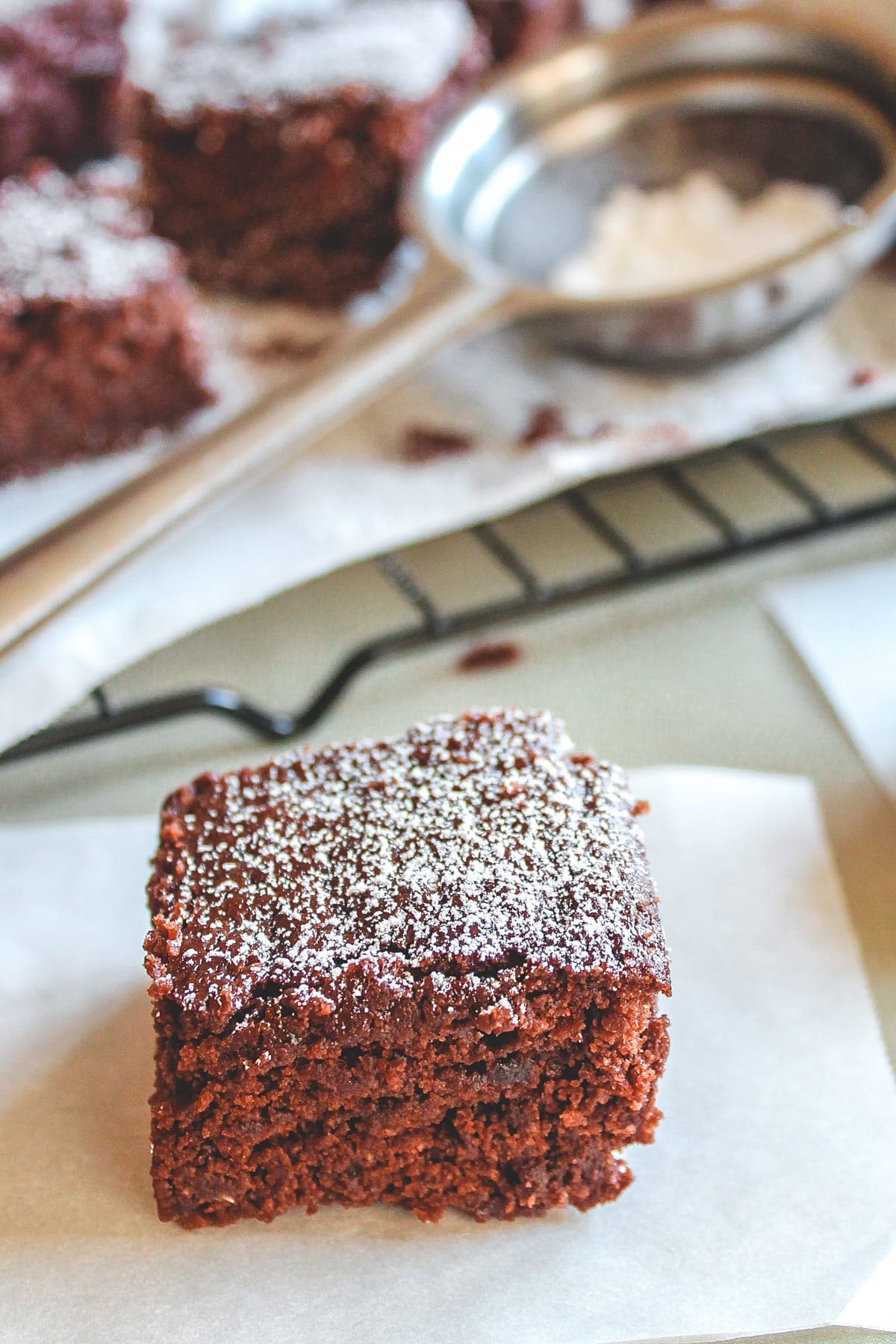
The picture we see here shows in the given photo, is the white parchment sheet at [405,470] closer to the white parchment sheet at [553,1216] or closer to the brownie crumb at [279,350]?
the brownie crumb at [279,350]

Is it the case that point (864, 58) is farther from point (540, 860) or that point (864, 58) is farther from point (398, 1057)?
point (398, 1057)

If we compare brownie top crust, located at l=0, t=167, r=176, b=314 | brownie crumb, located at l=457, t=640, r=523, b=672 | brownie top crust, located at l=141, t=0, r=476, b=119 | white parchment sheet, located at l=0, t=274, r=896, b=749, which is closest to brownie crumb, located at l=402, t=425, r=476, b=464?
white parchment sheet, located at l=0, t=274, r=896, b=749

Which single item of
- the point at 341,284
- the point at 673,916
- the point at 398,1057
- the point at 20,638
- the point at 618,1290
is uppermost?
the point at 341,284

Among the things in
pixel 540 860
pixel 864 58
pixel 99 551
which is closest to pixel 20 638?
pixel 99 551

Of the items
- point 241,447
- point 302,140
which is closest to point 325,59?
point 302,140

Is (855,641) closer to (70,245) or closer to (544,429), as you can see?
(544,429)

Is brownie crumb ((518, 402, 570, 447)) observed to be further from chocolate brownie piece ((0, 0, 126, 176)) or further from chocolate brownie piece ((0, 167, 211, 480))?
chocolate brownie piece ((0, 0, 126, 176))
